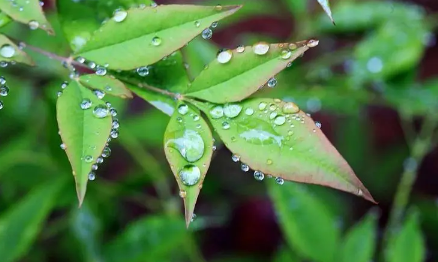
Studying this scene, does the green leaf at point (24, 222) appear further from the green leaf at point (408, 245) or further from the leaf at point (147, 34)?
the green leaf at point (408, 245)

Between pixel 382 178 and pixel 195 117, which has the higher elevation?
pixel 195 117

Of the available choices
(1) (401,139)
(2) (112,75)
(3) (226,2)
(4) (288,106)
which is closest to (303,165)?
(4) (288,106)

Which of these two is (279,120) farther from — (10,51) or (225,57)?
(10,51)

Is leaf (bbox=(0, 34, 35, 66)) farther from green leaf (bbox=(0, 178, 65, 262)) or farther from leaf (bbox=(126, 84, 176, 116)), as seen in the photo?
green leaf (bbox=(0, 178, 65, 262))

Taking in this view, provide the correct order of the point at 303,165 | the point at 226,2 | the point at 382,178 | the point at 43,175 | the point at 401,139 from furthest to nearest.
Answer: the point at 401,139, the point at 382,178, the point at 226,2, the point at 43,175, the point at 303,165

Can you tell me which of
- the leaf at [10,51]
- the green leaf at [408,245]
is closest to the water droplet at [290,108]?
the leaf at [10,51]

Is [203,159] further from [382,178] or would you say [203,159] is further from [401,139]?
[401,139]
